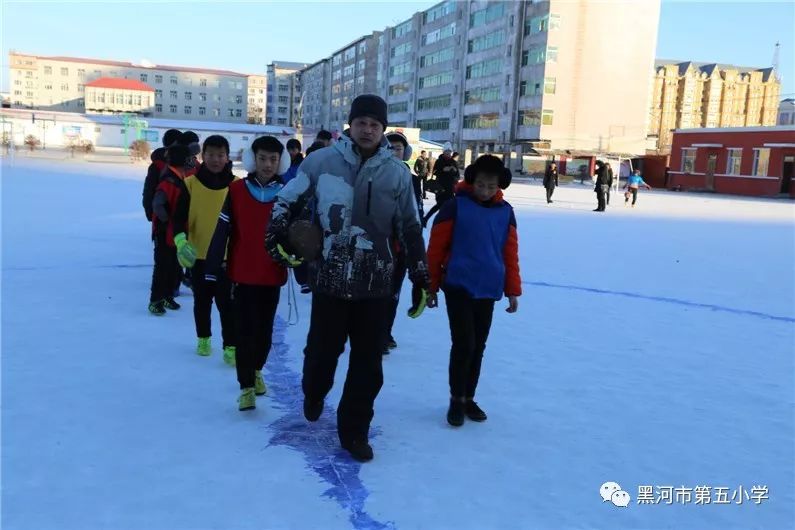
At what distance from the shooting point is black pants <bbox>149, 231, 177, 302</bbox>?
6.33 meters

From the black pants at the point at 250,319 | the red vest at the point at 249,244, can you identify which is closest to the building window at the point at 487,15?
the red vest at the point at 249,244

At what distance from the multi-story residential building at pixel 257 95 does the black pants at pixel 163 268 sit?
474 ft

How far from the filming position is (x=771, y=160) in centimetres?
4362

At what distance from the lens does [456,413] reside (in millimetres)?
4094

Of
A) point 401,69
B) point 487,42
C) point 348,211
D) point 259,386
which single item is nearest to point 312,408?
point 259,386

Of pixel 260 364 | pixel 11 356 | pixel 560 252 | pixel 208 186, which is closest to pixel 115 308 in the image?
pixel 11 356

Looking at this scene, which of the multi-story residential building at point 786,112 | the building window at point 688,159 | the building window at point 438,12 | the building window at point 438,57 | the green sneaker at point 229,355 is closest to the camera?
the green sneaker at point 229,355

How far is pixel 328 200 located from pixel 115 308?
13.4ft

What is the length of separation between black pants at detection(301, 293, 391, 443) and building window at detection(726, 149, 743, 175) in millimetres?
48506

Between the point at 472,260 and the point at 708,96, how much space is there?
9995 centimetres

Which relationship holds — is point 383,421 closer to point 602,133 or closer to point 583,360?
point 583,360

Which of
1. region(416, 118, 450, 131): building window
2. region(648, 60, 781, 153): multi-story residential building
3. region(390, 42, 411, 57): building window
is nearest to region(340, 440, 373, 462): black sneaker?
region(416, 118, 450, 131): building window

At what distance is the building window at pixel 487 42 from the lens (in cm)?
7009

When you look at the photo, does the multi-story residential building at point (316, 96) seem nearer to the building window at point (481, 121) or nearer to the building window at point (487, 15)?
the building window at point (481, 121)
